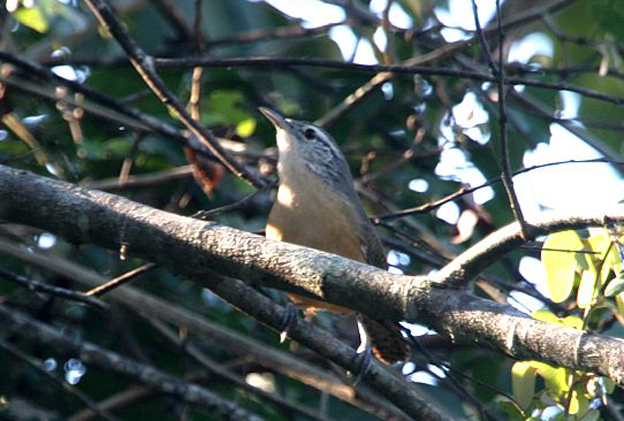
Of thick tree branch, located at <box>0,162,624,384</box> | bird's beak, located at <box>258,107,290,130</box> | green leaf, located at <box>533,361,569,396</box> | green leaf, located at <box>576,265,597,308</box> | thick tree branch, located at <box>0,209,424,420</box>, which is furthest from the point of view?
bird's beak, located at <box>258,107,290,130</box>

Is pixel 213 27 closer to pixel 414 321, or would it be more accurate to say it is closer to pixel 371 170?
pixel 371 170

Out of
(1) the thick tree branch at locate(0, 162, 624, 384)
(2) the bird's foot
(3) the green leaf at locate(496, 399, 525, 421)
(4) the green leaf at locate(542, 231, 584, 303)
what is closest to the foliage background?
(2) the bird's foot

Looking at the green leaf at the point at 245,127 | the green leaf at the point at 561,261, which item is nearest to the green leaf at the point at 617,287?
the green leaf at the point at 561,261

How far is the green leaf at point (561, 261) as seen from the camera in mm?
3264

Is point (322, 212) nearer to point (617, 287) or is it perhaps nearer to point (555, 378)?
point (555, 378)

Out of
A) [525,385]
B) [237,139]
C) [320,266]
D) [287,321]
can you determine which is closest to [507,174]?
[320,266]

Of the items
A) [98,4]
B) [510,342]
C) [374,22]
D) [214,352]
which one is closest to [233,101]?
[374,22]

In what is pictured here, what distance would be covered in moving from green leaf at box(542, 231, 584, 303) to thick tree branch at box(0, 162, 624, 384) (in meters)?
0.34

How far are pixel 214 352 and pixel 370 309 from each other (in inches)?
137

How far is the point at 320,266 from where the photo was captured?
3303 millimetres

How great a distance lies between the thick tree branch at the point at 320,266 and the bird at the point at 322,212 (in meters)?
1.44

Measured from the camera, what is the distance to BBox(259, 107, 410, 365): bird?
5.49m

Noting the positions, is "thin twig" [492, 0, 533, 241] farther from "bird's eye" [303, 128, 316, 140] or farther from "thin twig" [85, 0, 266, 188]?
"bird's eye" [303, 128, 316, 140]

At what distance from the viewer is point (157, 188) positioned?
21.3 feet
